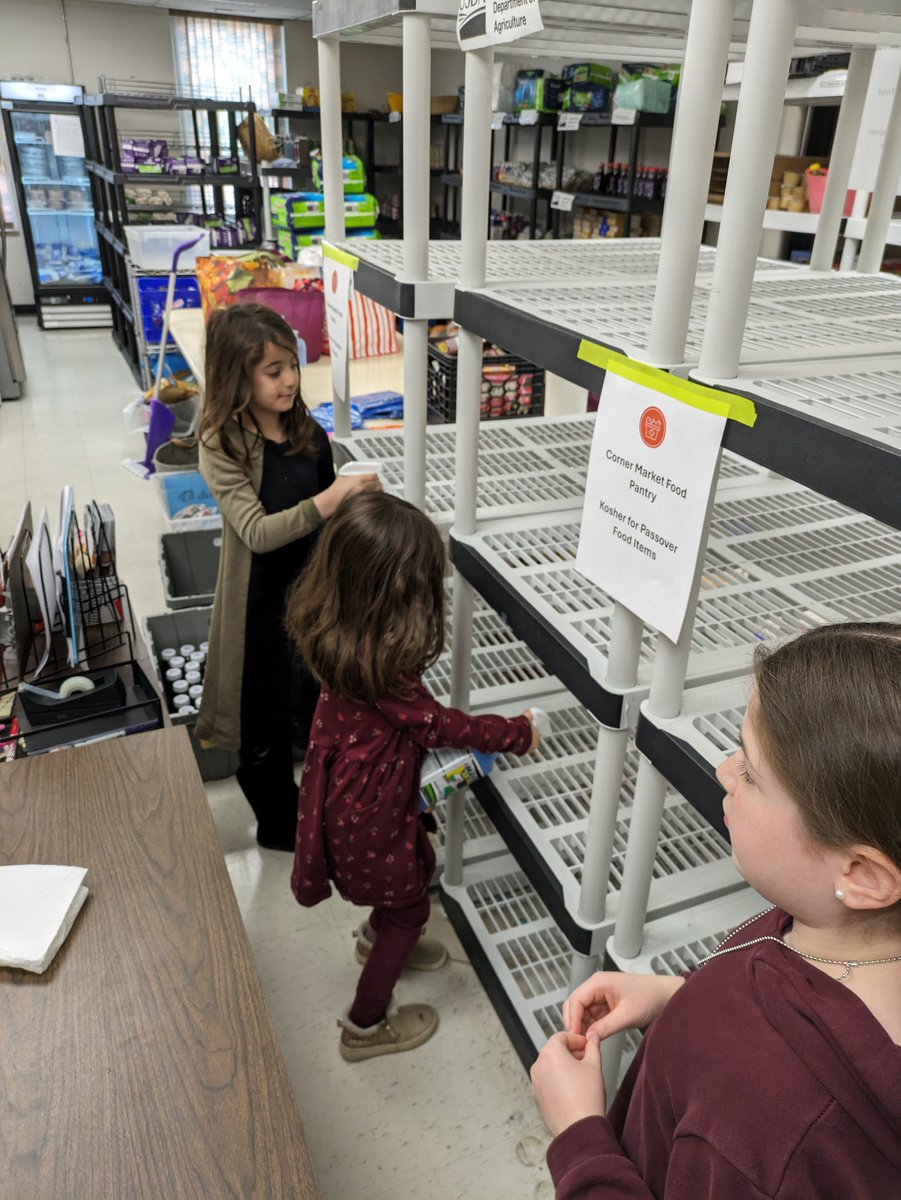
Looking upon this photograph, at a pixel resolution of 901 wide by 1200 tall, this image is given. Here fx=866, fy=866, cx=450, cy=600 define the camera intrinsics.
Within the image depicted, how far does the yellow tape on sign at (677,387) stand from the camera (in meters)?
0.79

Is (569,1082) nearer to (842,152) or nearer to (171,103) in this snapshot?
(842,152)

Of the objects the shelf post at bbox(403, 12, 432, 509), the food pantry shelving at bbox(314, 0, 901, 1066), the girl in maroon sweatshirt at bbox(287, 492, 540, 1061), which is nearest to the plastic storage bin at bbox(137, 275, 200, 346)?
the food pantry shelving at bbox(314, 0, 901, 1066)

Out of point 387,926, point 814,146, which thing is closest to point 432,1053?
point 387,926

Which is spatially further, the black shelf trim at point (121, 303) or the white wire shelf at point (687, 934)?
the black shelf trim at point (121, 303)

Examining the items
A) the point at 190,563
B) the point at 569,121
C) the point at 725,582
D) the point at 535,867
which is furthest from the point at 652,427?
the point at 569,121

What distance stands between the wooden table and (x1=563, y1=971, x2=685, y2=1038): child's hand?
1.08ft

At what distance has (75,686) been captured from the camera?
1.80 m

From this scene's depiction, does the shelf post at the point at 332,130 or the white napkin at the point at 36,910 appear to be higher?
the shelf post at the point at 332,130

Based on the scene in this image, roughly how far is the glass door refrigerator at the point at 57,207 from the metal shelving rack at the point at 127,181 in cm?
57

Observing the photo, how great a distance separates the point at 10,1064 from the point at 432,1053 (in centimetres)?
106

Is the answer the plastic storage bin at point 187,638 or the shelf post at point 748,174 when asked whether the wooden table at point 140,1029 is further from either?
the plastic storage bin at point 187,638

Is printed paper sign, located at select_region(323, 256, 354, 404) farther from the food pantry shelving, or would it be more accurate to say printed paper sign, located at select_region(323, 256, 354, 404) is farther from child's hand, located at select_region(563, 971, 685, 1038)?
child's hand, located at select_region(563, 971, 685, 1038)

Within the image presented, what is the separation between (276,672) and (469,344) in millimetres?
1051

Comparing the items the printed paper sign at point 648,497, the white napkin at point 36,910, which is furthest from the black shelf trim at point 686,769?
the white napkin at point 36,910
